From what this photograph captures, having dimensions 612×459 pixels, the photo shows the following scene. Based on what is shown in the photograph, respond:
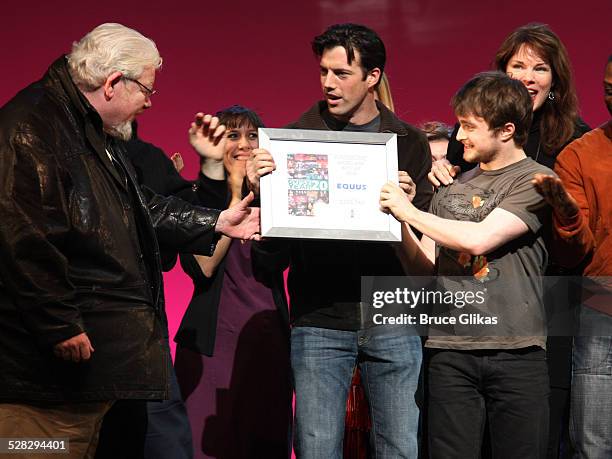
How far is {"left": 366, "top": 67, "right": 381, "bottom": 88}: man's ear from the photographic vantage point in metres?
3.53

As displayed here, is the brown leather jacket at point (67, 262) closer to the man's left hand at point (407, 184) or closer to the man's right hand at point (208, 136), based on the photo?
the man's right hand at point (208, 136)

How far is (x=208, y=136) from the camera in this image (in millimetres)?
3650

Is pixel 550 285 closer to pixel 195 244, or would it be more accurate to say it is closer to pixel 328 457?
pixel 328 457

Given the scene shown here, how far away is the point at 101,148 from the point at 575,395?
5.28ft

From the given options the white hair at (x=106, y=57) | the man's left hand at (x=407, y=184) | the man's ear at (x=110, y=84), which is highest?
the white hair at (x=106, y=57)

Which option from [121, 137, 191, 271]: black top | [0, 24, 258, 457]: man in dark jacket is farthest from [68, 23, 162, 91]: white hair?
[121, 137, 191, 271]: black top

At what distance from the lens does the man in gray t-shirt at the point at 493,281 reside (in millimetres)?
3012

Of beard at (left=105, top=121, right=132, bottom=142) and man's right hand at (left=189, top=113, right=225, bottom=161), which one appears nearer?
beard at (left=105, top=121, right=132, bottom=142)

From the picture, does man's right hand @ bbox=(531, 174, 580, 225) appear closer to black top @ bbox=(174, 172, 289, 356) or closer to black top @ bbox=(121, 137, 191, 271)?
black top @ bbox=(174, 172, 289, 356)

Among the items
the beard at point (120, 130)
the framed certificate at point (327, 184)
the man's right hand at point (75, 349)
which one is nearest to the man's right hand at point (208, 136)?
the beard at point (120, 130)

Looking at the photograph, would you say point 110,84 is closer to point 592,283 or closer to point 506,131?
point 506,131

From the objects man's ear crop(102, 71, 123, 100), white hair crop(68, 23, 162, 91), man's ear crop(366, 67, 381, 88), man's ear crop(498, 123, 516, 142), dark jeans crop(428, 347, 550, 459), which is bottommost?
dark jeans crop(428, 347, 550, 459)

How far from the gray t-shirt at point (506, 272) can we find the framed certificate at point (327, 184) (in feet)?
0.81

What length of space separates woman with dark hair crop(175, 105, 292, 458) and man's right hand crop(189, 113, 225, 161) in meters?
0.32
